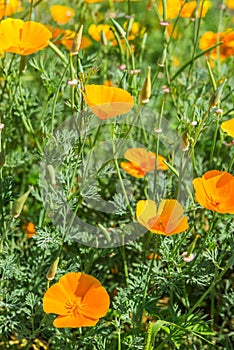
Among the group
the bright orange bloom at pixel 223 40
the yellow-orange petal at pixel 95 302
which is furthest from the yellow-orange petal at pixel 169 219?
the bright orange bloom at pixel 223 40

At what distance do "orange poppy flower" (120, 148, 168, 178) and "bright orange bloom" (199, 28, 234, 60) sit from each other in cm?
59

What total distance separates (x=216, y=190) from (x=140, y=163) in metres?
0.30

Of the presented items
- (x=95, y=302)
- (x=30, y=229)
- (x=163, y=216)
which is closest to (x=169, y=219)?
(x=163, y=216)

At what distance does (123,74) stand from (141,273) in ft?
1.56

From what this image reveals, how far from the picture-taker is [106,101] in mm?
1398

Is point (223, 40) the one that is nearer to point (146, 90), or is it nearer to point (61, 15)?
point (61, 15)

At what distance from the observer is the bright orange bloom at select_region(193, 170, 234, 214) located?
1350 millimetres

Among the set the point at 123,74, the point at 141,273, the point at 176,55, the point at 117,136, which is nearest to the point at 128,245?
the point at 141,273

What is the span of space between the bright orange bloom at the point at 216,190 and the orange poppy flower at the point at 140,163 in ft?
0.78

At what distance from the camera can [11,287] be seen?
1.66 meters

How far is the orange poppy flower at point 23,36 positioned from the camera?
1486 mm

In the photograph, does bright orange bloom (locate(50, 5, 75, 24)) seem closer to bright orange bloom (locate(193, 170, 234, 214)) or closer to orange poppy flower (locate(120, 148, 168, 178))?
orange poppy flower (locate(120, 148, 168, 178))

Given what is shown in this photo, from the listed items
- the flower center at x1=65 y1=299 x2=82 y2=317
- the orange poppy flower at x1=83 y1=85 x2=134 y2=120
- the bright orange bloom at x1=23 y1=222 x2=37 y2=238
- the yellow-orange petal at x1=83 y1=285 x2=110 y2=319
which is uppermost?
the orange poppy flower at x1=83 y1=85 x2=134 y2=120

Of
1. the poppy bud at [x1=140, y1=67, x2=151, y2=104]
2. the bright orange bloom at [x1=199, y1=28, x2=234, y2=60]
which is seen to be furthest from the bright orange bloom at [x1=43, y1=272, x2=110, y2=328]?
the bright orange bloom at [x1=199, y1=28, x2=234, y2=60]
